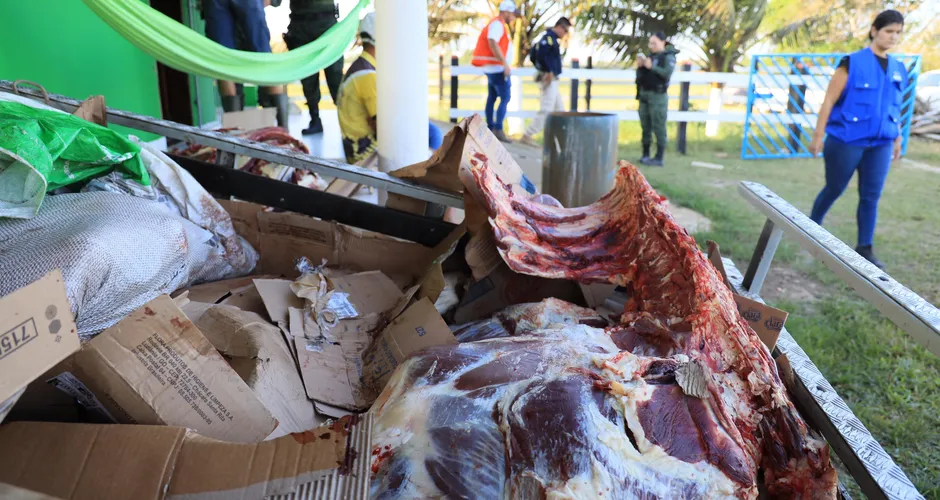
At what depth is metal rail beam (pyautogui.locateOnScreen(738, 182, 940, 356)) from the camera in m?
1.49

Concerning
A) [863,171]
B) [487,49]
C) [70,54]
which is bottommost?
[863,171]

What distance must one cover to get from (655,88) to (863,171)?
4.45 meters

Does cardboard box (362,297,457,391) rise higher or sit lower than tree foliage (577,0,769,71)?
lower

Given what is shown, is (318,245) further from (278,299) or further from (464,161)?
(464,161)

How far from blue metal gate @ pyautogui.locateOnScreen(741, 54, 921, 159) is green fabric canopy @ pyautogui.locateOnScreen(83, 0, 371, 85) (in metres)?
7.22

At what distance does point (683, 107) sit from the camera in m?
10.3

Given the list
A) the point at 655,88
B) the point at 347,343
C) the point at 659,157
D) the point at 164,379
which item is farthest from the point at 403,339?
the point at 655,88

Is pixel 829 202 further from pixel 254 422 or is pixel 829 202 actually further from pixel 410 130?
pixel 254 422

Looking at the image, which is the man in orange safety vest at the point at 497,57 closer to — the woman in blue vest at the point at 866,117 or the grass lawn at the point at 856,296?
the grass lawn at the point at 856,296

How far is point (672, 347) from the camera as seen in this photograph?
1688 mm

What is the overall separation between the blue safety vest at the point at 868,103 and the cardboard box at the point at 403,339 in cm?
359

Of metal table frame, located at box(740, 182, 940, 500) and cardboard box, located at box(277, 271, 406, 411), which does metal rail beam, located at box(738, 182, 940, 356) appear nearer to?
metal table frame, located at box(740, 182, 940, 500)

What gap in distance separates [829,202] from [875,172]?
36 cm

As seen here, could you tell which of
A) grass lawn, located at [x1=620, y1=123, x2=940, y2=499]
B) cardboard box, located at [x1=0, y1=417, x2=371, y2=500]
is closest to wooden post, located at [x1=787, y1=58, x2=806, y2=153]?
grass lawn, located at [x1=620, y1=123, x2=940, y2=499]
